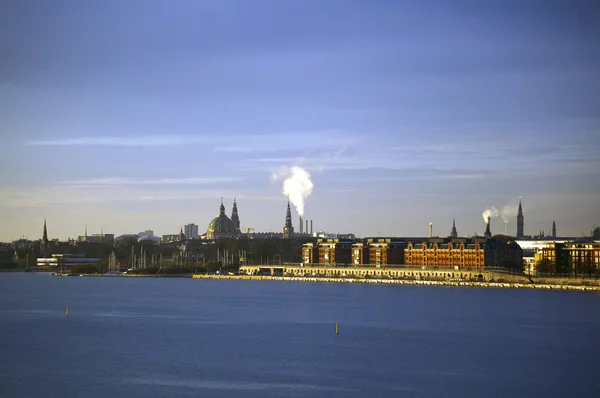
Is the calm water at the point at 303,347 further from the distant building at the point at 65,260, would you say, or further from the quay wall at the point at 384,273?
the distant building at the point at 65,260

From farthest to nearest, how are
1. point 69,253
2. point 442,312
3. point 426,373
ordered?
point 69,253 → point 442,312 → point 426,373

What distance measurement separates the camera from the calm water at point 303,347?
118 ft

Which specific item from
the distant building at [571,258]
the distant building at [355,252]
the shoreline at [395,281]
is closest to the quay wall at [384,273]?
the shoreline at [395,281]

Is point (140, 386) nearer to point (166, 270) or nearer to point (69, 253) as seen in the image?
point (166, 270)

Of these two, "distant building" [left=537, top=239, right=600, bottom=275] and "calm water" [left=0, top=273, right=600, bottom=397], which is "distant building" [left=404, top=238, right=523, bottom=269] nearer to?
"distant building" [left=537, top=239, right=600, bottom=275]

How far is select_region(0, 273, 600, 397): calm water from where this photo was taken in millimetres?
35938

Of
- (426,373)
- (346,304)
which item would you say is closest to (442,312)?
(346,304)

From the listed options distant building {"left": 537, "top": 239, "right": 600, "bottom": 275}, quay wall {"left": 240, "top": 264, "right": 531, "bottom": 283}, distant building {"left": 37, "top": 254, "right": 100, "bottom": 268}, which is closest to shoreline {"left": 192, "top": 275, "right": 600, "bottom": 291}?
quay wall {"left": 240, "top": 264, "right": 531, "bottom": 283}

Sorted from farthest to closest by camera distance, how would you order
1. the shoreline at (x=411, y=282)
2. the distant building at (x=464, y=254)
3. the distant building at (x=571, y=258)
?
the distant building at (x=464, y=254)
the distant building at (x=571, y=258)
the shoreline at (x=411, y=282)

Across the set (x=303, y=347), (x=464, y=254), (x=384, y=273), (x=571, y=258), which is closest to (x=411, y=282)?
(x=384, y=273)

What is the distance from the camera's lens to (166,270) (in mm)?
130500

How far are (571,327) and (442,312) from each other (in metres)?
10.8

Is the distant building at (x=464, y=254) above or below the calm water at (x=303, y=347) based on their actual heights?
above

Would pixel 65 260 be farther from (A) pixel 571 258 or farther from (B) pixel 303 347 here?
(B) pixel 303 347
